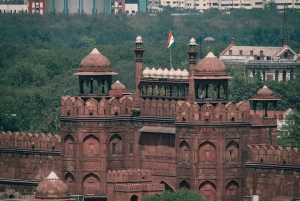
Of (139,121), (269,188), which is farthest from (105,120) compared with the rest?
(269,188)

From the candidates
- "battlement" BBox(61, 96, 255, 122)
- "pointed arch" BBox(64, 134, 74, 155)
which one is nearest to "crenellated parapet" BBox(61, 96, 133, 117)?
"battlement" BBox(61, 96, 255, 122)

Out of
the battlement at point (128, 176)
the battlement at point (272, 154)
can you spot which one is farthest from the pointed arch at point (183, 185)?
the battlement at point (272, 154)

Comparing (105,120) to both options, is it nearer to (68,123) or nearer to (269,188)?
(68,123)

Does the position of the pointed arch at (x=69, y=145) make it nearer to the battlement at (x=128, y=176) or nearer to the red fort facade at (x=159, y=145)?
the red fort facade at (x=159, y=145)

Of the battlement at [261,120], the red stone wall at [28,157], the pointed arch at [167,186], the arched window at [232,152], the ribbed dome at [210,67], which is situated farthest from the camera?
the red stone wall at [28,157]

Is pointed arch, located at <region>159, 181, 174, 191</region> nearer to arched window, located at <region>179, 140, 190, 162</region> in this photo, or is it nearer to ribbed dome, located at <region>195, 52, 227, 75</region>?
arched window, located at <region>179, 140, 190, 162</region>

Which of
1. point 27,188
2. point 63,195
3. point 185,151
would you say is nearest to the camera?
point 63,195

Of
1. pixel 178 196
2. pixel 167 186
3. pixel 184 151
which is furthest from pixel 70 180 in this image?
pixel 178 196
